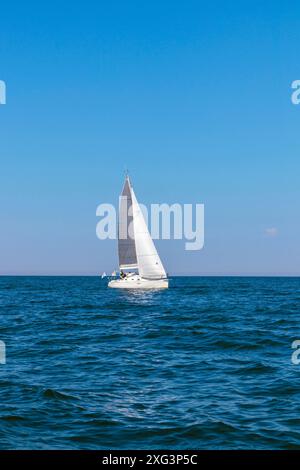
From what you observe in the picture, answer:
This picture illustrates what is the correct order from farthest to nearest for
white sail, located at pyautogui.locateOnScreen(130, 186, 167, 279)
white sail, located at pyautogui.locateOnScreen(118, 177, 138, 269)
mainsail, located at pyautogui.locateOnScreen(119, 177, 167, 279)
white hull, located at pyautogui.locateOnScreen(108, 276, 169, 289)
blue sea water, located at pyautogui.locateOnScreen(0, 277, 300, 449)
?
1. white sail, located at pyautogui.locateOnScreen(118, 177, 138, 269)
2. mainsail, located at pyautogui.locateOnScreen(119, 177, 167, 279)
3. white sail, located at pyautogui.locateOnScreen(130, 186, 167, 279)
4. white hull, located at pyautogui.locateOnScreen(108, 276, 169, 289)
5. blue sea water, located at pyautogui.locateOnScreen(0, 277, 300, 449)

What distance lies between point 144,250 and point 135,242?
172 cm

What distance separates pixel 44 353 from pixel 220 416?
951 cm

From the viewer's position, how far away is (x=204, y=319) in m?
30.5

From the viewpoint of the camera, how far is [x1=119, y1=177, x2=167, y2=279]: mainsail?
66.9 meters

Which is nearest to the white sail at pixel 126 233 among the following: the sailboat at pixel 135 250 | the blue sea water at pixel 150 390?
the sailboat at pixel 135 250

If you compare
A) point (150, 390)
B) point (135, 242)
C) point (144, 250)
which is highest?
point (135, 242)

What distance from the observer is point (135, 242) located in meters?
67.1

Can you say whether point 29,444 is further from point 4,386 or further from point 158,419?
point 4,386

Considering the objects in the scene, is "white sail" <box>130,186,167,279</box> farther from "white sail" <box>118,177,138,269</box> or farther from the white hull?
"white sail" <box>118,177,138,269</box>

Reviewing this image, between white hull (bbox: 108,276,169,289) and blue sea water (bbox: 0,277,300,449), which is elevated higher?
blue sea water (bbox: 0,277,300,449)

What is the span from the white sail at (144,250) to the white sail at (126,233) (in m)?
0.87

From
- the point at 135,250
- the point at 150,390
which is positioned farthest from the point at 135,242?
the point at 150,390

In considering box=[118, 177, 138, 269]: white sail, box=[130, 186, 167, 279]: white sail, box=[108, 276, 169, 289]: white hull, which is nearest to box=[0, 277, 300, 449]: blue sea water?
box=[108, 276, 169, 289]: white hull

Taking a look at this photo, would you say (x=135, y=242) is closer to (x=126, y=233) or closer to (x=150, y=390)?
(x=126, y=233)
